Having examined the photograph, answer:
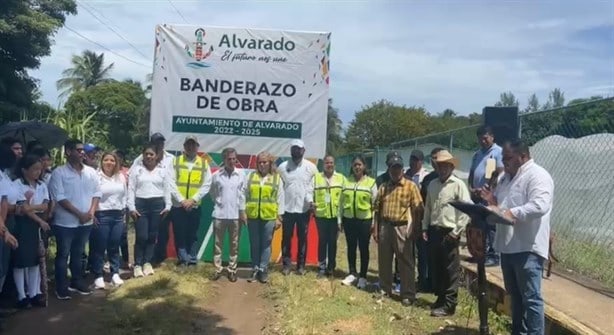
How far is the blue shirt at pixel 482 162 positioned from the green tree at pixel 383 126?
40343 millimetres

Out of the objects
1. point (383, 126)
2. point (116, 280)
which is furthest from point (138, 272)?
point (383, 126)

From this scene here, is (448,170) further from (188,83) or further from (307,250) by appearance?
(188,83)

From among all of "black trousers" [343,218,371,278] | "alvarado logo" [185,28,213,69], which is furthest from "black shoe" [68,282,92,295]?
"alvarado logo" [185,28,213,69]

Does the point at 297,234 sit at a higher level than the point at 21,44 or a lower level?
lower

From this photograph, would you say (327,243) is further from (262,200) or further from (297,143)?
(297,143)

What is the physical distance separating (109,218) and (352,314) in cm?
333

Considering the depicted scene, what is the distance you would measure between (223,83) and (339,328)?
14.8 feet

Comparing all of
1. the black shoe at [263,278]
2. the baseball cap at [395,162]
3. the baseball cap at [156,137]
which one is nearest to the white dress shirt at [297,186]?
the black shoe at [263,278]

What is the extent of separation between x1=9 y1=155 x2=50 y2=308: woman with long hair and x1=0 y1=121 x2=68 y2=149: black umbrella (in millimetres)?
1379

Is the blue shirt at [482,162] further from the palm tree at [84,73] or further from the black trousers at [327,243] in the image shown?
the palm tree at [84,73]

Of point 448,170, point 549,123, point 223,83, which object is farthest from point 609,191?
point 223,83

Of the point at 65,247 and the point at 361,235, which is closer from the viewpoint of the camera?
the point at 65,247

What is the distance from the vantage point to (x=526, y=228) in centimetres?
490

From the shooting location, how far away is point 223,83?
9.08 m
